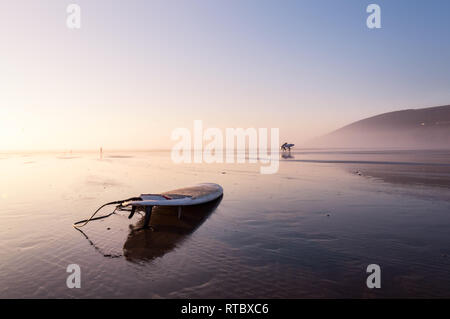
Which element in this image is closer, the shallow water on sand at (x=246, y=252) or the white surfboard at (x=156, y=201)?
the shallow water on sand at (x=246, y=252)

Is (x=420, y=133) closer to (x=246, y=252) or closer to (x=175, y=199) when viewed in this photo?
(x=175, y=199)

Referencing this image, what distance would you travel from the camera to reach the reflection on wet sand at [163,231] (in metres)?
5.75

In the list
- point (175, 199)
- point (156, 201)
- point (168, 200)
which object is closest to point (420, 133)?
point (175, 199)

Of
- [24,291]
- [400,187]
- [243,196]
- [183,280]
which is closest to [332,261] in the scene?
[183,280]

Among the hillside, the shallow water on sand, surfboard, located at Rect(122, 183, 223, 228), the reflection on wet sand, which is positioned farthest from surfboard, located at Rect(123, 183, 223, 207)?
the hillside

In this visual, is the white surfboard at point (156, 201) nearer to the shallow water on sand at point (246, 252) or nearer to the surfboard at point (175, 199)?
the surfboard at point (175, 199)

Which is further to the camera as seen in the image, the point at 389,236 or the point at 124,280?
the point at 389,236

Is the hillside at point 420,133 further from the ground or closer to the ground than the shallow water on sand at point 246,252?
further from the ground

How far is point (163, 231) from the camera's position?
7.23 m

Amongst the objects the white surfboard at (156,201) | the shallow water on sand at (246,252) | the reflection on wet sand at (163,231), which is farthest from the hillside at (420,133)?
the reflection on wet sand at (163,231)

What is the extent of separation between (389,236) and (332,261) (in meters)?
2.57

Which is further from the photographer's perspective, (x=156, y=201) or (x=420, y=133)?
(x=420, y=133)

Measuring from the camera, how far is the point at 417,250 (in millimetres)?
5453
